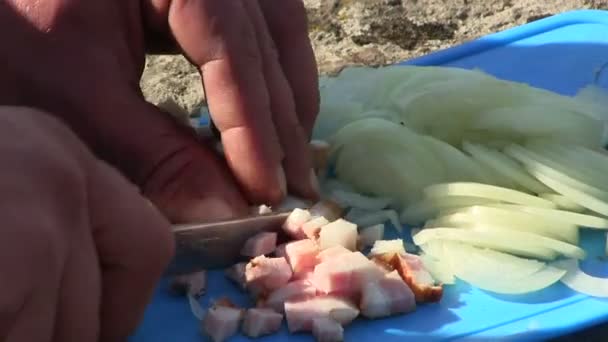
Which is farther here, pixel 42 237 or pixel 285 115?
pixel 285 115

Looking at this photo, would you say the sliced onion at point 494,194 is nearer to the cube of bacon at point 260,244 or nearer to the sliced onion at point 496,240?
the sliced onion at point 496,240

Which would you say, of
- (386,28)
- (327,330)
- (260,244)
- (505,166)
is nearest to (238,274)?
(260,244)

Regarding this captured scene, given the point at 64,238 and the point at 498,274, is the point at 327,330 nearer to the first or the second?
the point at 498,274

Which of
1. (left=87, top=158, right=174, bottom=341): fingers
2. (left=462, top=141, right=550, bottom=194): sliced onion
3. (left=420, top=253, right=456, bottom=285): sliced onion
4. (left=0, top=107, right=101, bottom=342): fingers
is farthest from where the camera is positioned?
(left=462, top=141, right=550, bottom=194): sliced onion

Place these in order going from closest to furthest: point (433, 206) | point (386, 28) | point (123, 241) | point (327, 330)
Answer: point (123, 241) < point (327, 330) < point (433, 206) < point (386, 28)

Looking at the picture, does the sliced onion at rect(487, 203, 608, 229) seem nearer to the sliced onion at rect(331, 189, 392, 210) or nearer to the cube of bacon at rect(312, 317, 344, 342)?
the sliced onion at rect(331, 189, 392, 210)

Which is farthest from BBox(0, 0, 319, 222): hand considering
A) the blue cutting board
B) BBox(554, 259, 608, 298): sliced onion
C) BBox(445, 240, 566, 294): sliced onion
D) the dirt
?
the dirt

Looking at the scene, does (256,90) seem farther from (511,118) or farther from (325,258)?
(511,118)
